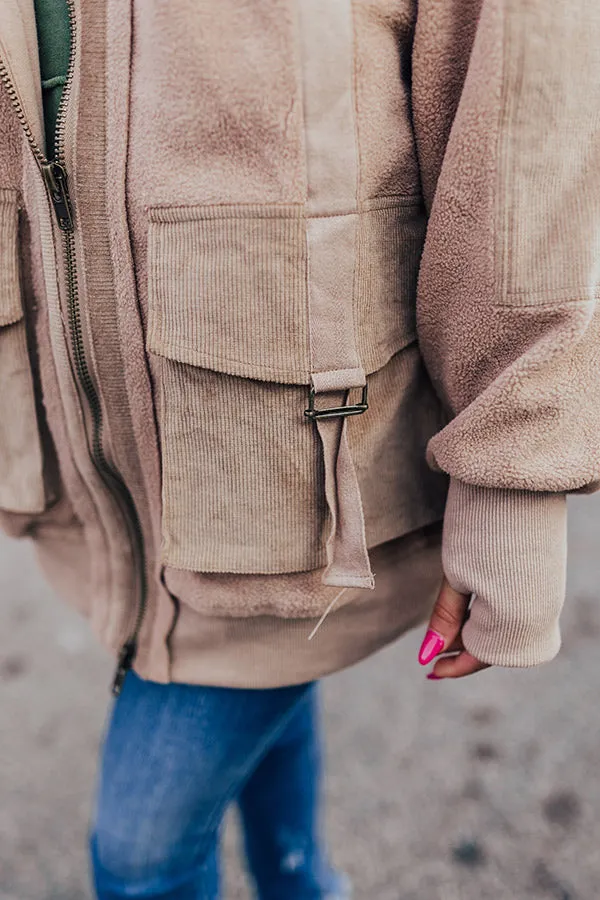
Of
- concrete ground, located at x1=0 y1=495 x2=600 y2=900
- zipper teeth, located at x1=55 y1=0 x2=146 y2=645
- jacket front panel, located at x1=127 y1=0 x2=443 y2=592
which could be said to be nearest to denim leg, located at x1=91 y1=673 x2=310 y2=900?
Result: zipper teeth, located at x1=55 y1=0 x2=146 y2=645

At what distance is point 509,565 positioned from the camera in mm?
849

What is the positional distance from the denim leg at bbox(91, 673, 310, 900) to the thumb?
197 mm

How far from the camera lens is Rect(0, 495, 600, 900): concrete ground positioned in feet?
5.13

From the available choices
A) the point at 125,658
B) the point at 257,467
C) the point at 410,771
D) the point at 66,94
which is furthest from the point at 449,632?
the point at 410,771

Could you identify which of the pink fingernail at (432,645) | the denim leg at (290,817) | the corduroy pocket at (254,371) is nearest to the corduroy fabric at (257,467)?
the corduroy pocket at (254,371)

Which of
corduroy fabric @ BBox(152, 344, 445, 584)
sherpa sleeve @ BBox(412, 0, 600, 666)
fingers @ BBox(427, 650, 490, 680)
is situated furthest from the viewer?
fingers @ BBox(427, 650, 490, 680)

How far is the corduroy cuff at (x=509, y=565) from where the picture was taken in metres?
0.85

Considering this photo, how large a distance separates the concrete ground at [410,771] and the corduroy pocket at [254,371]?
0.92m

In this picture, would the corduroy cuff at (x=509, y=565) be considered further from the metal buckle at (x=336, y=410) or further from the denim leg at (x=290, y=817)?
the denim leg at (x=290, y=817)

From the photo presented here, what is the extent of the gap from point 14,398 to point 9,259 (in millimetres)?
150

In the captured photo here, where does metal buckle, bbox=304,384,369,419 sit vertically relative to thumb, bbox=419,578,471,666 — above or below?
above

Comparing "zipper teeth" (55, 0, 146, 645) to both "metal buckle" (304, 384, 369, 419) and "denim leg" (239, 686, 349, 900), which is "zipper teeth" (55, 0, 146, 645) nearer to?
"metal buckle" (304, 384, 369, 419)

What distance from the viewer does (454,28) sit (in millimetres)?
771

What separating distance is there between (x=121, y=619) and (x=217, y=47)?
2.03 ft
